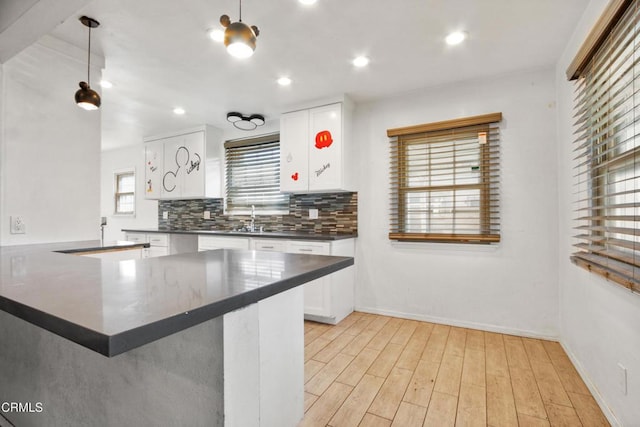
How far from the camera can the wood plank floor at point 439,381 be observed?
165cm

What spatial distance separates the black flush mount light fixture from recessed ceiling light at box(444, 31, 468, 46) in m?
2.36

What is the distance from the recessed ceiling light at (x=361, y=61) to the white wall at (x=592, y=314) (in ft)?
4.66

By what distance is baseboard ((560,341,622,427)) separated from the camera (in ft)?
5.18

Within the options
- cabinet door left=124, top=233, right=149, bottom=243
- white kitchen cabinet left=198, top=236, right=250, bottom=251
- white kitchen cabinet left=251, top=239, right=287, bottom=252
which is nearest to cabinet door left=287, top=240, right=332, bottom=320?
white kitchen cabinet left=251, top=239, right=287, bottom=252

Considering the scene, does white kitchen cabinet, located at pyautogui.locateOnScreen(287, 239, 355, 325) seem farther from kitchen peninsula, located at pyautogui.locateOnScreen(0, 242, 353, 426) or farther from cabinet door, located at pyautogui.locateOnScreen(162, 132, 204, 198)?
cabinet door, located at pyautogui.locateOnScreen(162, 132, 204, 198)

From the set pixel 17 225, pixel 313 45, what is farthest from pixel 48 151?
pixel 313 45

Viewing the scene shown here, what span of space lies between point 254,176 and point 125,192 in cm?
320

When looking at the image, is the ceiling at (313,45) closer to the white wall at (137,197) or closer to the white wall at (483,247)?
the white wall at (483,247)

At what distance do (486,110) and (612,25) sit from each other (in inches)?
52.5

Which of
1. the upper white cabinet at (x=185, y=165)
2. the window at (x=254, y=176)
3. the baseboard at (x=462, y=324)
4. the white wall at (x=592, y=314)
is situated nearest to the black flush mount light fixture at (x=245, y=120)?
the window at (x=254, y=176)

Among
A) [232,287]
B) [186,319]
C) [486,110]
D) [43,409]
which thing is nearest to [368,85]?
[486,110]

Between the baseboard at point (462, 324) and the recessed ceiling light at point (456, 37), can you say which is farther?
the baseboard at point (462, 324)

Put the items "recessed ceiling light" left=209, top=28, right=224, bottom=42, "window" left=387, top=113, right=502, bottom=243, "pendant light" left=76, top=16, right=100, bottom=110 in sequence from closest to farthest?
"pendant light" left=76, top=16, right=100, bottom=110
"recessed ceiling light" left=209, top=28, right=224, bottom=42
"window" left=387, top=113, right=502, bottom=243

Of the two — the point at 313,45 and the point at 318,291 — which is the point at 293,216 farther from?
the point at 313,45
